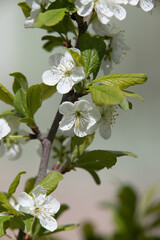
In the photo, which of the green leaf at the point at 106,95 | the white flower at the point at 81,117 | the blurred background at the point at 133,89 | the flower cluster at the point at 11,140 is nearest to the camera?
the green leaf at the point at 106,95

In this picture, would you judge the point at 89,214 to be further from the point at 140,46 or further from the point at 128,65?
the point at 140,46

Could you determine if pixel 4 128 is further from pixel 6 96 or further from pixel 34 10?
pixel 34 10

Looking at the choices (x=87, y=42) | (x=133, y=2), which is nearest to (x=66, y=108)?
(x=87, y=42)

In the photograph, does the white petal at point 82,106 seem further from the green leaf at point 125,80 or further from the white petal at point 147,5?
the white petal at point 147,5

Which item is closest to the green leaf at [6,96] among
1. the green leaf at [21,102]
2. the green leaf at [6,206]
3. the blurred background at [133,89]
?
the green leaf at [21,102]

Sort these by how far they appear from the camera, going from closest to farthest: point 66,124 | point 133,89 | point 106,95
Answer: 1. point 106,95
2. point 66,124
3. point 133,89

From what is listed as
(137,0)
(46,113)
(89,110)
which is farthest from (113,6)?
(46,113)
